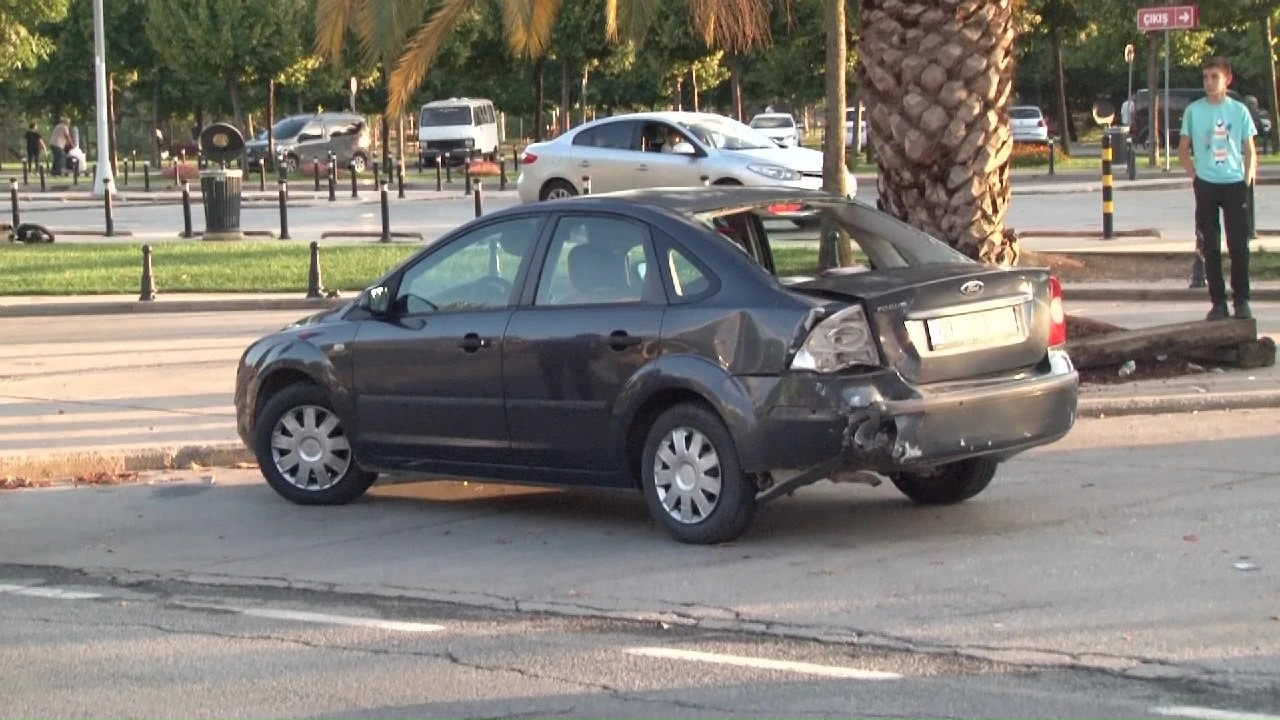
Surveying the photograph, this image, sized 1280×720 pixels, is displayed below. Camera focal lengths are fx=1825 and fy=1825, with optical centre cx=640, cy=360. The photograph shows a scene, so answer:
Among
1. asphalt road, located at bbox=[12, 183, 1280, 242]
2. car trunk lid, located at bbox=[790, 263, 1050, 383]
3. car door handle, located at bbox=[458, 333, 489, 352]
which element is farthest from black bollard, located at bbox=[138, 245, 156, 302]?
car trunk lid, located at bbox=[790, 263, 1050, 383]

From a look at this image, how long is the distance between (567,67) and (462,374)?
1908 inches

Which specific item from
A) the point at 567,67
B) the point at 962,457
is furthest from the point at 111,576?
the point at 567,67

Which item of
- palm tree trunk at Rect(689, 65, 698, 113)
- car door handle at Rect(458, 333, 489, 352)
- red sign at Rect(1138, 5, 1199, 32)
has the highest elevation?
palm tree trunk at Rect(689, 65, 698, 113)

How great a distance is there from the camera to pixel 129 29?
68125mm

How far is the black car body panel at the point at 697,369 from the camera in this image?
305 inches

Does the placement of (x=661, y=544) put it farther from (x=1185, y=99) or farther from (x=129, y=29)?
(x=129, y=29)

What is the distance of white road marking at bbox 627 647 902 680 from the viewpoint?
604 cm

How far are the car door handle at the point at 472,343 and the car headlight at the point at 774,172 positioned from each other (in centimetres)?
1698

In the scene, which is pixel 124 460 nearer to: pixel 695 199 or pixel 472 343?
pixel 472 343

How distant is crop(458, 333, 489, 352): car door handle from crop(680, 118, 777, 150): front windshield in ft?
58.5

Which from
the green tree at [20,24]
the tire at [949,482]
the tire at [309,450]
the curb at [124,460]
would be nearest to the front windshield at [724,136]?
the green tree at [20,24]

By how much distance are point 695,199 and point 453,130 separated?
161 ft

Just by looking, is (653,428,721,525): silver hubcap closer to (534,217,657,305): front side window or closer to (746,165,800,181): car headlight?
(534,217,657,305): front side window

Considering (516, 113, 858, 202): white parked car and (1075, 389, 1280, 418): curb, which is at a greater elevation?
(516, 113, 858, 202): white parked car
